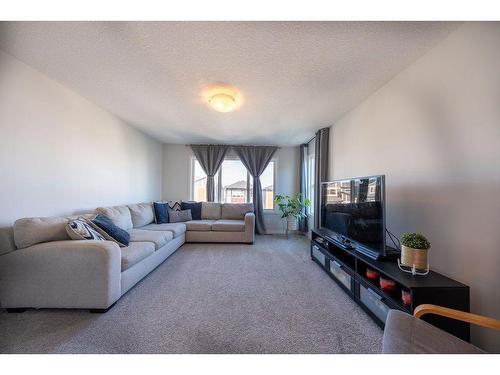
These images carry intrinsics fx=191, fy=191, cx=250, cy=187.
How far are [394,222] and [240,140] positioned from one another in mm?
3360

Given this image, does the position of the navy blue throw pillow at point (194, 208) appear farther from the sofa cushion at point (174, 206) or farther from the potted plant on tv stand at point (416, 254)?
the potted plant on tv stand at point (416, 254)

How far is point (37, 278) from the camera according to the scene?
1.59 metres

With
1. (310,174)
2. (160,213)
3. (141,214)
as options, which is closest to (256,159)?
(310,174)

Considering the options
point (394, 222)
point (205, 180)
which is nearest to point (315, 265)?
point (394, 222)

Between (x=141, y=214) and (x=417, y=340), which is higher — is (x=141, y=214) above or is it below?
above

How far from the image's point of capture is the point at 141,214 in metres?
3.44

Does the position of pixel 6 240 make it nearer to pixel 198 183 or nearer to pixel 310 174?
pixel 198 183

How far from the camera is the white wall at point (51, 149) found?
5.82 ft

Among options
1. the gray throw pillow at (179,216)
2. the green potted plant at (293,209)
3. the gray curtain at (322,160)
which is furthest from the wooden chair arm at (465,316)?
the gray throw pillow at (179,216)

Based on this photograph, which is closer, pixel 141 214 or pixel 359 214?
pixel 359 214

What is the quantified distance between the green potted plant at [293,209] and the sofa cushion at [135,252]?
2.97m

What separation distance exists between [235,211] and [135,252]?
2.54 meters
